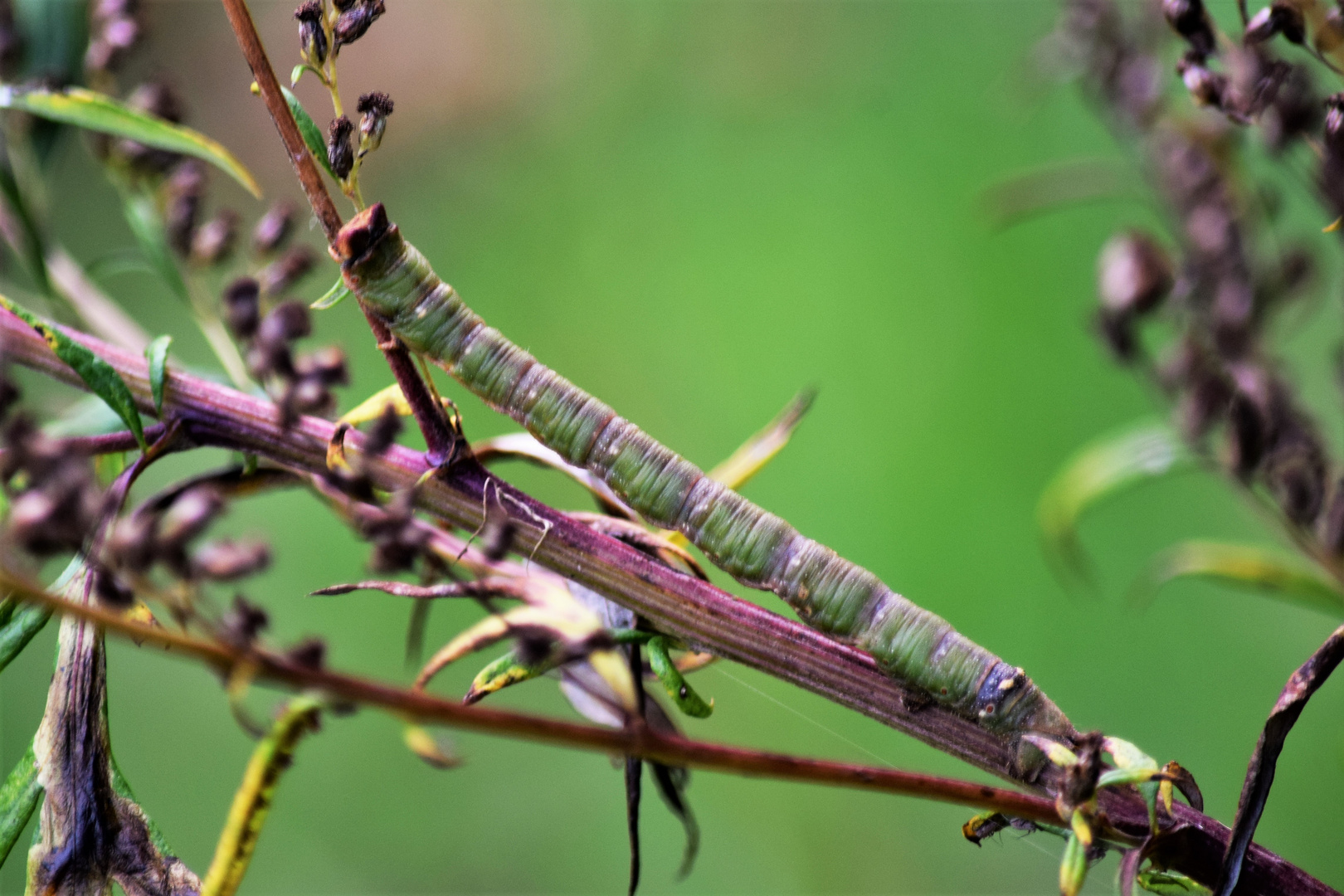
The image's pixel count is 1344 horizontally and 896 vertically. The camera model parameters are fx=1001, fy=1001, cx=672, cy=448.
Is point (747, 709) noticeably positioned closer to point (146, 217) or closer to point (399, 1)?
point (146, 217)

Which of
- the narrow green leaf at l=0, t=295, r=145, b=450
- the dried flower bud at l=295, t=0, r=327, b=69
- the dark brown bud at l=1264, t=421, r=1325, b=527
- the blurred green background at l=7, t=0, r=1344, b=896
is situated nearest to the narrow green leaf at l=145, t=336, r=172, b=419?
the narrow green leaf at l=0, t=295, r=145, b=450

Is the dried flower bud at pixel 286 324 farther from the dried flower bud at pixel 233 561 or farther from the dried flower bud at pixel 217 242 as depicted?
the dried flower bud at pixel 217 242

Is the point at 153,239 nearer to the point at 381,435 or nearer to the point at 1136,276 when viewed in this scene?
the point at 381,435

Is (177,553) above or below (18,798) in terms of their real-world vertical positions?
above

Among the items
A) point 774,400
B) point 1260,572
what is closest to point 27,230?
point 1260,572

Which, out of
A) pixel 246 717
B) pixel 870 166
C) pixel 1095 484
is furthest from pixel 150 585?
pixel 870 166

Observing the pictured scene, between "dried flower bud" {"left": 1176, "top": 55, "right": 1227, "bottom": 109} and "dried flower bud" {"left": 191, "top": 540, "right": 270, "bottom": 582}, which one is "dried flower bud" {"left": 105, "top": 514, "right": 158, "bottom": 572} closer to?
"dried flower bud" {"left": 191, "top": 540, "right": 270, "bottom": 582}

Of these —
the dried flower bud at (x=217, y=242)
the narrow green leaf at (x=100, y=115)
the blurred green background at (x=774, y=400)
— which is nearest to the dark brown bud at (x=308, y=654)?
the narrow green leaf at (x=100, y=115)
